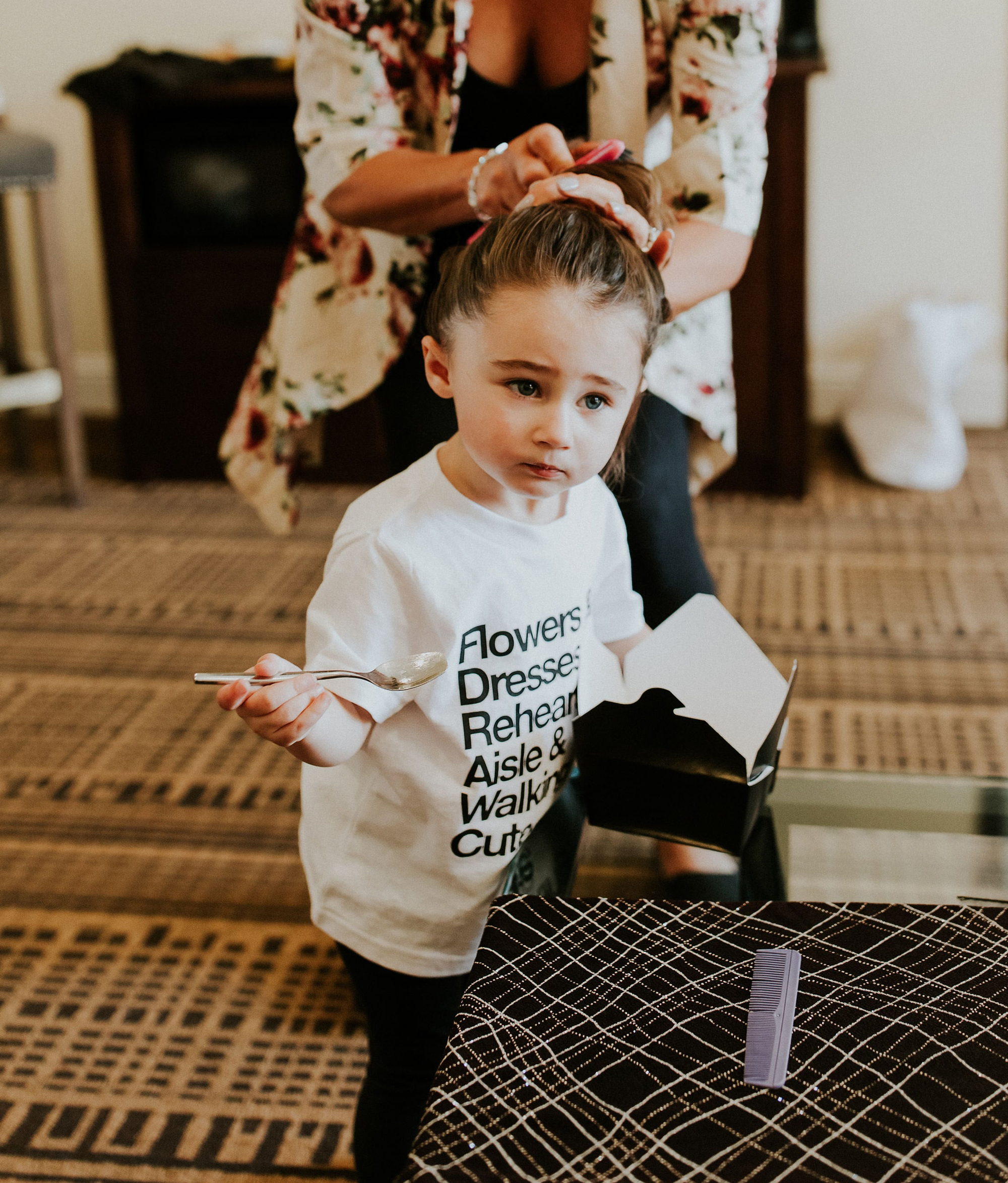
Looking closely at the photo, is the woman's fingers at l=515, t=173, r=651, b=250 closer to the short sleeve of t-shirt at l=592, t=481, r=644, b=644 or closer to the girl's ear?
the girl's ear

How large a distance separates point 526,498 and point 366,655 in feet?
0.46

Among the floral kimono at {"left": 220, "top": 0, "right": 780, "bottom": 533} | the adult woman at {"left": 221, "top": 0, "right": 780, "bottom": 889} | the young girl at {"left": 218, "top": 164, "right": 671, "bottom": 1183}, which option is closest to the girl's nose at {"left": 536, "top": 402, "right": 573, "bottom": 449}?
the young girl at {"left": 218, "top": 164, "right": 671, "bottom": 1183}

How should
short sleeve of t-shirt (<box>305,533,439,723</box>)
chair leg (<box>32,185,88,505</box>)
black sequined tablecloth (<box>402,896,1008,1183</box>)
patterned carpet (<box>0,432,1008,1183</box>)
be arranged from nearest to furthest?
black sequined tablecloth (<box>402,896,1008,1183</box>), short sleeve of t-shirt (<box>305,533,439,723</box>), patterned carpet (<box>0,432,1008,1183</box>), chair leg (<box>32,185,88,505</box>)

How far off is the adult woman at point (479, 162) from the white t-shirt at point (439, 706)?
8.1 inches

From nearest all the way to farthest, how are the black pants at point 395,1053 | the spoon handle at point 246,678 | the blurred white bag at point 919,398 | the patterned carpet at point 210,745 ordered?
the spoon handle at point 246,678, the black pants at point 395,1053, the patterned carpet at point 210,745, the blurred white bag at point 919,398

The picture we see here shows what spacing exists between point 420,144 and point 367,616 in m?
0.50

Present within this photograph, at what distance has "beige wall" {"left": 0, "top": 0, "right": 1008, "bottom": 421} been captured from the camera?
2594 mm

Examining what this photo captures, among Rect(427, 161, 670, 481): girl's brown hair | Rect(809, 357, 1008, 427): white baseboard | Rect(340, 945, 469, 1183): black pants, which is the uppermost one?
Rect(427, 161, 670, 481): girl's brown hair

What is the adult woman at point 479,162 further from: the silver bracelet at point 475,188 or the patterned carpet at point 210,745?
the patterned carpet at point 210,745

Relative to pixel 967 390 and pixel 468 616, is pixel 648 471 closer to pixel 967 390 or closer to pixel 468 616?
pixel 468 616

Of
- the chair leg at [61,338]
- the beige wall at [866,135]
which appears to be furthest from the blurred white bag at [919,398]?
the chair leg at [61,338]

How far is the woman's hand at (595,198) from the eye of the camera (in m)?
0.67

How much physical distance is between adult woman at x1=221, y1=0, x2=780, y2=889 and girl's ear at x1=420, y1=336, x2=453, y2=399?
18cm

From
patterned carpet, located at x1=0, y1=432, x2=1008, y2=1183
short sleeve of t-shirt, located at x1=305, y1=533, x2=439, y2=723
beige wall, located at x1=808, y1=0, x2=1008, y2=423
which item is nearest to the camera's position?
short sleeve of t-shirt, located at x1=305, y1=533, x2=439, y2=723
